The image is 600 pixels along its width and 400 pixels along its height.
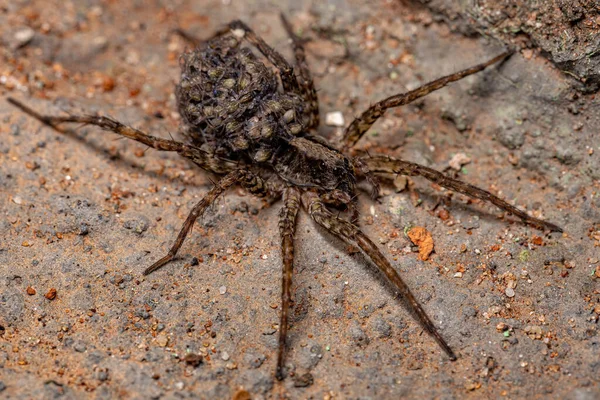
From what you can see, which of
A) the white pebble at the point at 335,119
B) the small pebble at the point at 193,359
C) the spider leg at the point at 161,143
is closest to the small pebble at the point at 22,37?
the spider leg at the point at 161,143

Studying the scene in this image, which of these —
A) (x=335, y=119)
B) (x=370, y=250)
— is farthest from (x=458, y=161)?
(x=370, y=250)

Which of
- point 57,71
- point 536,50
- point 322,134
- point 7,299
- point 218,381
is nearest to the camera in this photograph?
point 218,381

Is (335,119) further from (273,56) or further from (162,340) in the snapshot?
(162,340)

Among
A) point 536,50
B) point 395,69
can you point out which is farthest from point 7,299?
point 536,50

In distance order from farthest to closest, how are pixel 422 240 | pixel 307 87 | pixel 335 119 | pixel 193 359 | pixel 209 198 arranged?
pixel 335 119, pixel 307 87, pixel 422 240, pixel 209 198, pixel 193 359

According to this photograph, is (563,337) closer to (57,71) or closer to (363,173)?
(363,173)

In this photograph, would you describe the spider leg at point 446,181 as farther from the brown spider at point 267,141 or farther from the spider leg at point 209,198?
the spider leg at point 209,198
